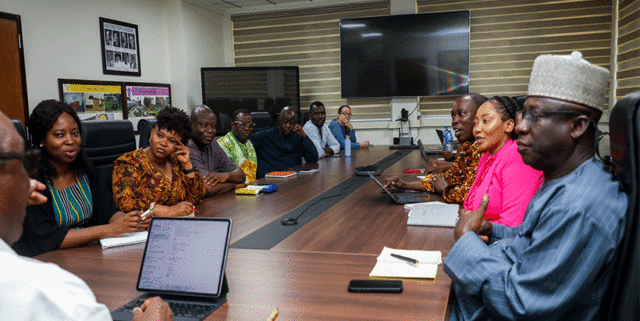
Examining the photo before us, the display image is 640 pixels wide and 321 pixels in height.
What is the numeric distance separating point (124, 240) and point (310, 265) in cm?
77

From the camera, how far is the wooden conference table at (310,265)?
1.13 metres

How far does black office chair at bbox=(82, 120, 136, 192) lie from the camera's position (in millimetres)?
2572

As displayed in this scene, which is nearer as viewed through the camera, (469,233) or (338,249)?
(469,233)

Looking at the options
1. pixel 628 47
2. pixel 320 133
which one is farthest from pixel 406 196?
pixel 628 47

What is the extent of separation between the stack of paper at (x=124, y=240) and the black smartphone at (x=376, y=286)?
90 centimetres

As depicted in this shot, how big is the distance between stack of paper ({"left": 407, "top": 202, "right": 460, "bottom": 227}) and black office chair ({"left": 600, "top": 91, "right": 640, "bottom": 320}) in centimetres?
86

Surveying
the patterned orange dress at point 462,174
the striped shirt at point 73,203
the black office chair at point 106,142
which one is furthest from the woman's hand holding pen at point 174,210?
the patterned orange dress at point 462,174

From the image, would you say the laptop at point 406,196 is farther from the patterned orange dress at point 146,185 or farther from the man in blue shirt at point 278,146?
the man in blue shirt at point 278,146

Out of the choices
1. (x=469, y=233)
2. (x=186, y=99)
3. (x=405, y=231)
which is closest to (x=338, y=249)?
(x=405, y=231)

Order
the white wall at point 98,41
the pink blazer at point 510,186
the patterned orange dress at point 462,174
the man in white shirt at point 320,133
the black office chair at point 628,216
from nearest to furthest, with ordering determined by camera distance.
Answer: the black office chair at point 628,216 < the pink blazer at point 510,186 < the patterned orange dress at point 462,174 < the white wall at point 98,41 < the man in white shirt at point 320,133

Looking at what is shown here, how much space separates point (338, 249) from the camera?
1.63m

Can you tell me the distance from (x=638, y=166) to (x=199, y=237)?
1.02 meters

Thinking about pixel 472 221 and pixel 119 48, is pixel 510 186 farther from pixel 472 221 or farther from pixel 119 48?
pixel 119 48

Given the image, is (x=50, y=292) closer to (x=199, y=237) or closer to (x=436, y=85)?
(x=199, y=237)
